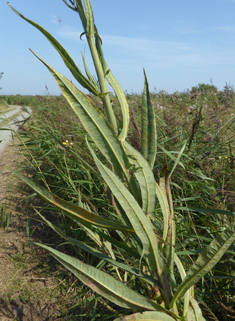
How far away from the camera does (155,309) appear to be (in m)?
0.80

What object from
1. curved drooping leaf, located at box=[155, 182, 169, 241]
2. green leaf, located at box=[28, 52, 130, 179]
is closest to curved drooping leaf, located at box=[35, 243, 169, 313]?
curved drooping leaf, located at box=[155, 182, 169, 241]

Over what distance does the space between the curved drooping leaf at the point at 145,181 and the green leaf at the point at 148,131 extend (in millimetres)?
84

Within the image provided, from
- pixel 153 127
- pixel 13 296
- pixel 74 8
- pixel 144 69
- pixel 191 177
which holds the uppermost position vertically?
pixel 74 8

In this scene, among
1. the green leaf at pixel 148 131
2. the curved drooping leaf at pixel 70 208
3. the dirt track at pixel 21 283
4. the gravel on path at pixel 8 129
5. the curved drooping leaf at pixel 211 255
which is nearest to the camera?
the curved drooping leaf at pixel 211 255

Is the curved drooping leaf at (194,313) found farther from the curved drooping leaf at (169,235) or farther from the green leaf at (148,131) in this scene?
the green leaf at (148,131)

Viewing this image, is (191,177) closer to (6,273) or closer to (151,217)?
(151,217)

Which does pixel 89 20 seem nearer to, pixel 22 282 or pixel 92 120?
pixel 92 120

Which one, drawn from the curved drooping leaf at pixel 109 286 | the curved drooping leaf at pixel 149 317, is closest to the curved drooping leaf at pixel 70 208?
the curved drooping leaf at pixel 109 286

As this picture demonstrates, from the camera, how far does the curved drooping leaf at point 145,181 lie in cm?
85

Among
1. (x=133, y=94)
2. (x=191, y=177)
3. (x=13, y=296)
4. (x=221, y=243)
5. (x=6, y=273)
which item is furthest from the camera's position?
(x=133, y=94)

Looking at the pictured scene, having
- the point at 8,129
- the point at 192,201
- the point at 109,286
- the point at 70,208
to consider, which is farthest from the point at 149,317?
the point at 192,201

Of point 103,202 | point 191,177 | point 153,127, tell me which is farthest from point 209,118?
point 153,127

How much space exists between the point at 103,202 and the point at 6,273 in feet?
2.76

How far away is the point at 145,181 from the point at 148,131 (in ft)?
0.63
